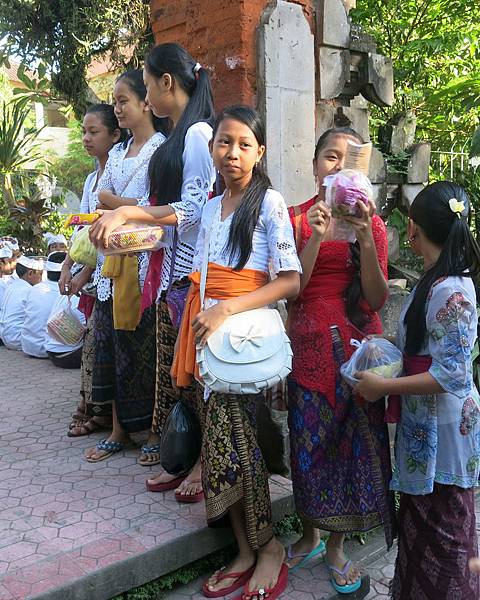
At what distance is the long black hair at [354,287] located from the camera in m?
2.44

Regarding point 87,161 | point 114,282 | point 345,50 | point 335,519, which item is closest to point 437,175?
point 345,50

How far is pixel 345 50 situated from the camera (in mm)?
3686

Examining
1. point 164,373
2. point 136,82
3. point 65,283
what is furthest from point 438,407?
point 65,283

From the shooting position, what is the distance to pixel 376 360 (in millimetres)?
2145

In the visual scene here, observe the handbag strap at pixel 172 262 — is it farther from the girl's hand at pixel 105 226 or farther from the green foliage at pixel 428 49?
the green foliage at pixel 428 49

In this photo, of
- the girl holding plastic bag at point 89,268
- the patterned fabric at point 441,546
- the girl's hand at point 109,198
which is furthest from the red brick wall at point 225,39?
the patterned fabric at point 441,546

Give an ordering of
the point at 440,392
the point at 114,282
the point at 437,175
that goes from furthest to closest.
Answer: the point at 437,175
the point at 114,282
the point at 440,392

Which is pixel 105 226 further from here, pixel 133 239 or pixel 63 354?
pixel 63 354

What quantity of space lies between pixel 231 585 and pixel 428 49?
6.38m

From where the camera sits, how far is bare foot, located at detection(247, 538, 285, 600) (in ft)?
7.69

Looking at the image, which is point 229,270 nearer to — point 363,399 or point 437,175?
point 363,399

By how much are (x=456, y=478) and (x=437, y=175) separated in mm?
4982

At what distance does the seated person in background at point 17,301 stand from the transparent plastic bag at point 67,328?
2742mm

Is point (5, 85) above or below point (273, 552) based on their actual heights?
above
